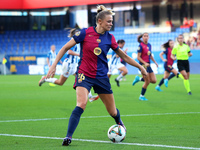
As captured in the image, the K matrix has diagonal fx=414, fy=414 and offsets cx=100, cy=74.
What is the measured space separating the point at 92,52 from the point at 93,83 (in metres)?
0.48

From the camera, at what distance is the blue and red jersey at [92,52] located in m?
6.45

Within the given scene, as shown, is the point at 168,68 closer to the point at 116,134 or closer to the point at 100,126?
the point at 100,126


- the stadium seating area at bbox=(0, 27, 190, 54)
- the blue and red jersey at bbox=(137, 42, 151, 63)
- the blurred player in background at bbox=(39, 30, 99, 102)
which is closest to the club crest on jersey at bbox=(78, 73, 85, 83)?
the blurred player in background at bbox=(39, 30, 99, 102)

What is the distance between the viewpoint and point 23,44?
49062mm

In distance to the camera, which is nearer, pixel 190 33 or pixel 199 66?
pixel 199 66

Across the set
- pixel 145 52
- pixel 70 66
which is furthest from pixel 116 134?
pixel 145 52

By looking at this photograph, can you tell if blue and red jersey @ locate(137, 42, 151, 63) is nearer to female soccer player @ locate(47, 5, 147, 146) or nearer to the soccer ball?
female soccer player @ locate(47, 5, 147, 146)

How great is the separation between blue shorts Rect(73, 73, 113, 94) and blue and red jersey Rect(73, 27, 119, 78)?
63 mm

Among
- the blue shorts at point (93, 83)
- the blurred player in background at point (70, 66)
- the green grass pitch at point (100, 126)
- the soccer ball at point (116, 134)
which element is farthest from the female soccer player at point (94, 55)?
the blurred player in background at point (70, 66)

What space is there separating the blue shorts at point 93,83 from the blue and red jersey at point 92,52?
0.21ft

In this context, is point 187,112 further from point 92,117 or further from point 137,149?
point 137,149

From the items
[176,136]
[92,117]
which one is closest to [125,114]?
[92,117]

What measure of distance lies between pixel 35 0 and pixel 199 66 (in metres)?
23.2

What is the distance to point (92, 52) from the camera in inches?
254
